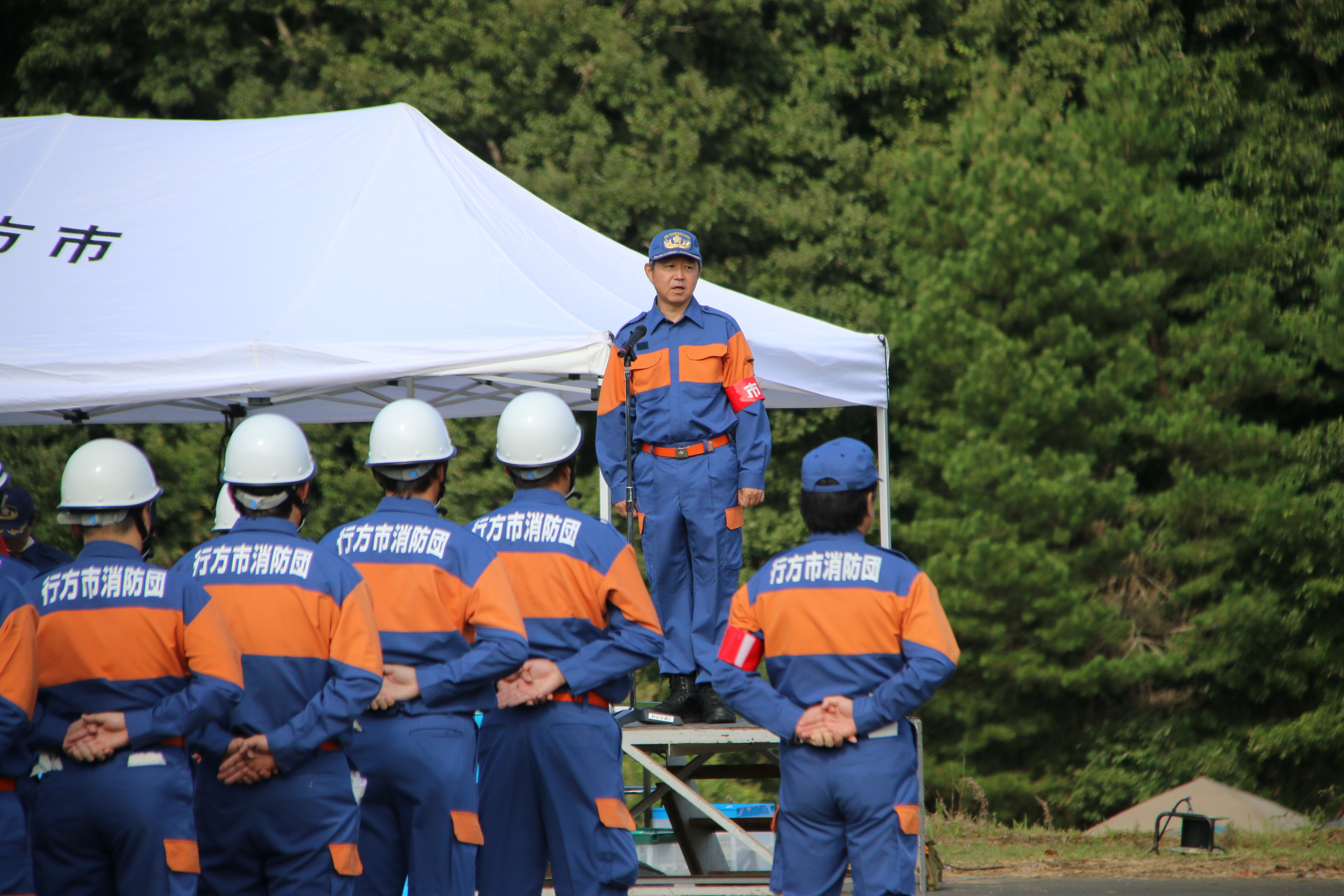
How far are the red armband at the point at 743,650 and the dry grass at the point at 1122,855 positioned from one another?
484cm

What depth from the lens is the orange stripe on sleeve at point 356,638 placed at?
3.67 meters

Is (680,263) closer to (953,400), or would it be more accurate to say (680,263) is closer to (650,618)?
(650,618)

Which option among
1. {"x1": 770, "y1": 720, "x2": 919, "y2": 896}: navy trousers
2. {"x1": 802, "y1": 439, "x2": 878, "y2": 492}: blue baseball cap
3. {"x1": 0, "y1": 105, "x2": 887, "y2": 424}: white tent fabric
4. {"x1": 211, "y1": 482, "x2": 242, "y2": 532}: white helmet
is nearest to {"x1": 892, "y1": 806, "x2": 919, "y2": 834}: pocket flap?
{"x1": 770, "y1": 720, "x2": 919, "y2": 896}: navy trousers

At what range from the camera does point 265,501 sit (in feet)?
12.8

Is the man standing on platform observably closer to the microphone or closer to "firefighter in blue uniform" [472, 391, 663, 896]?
the microphone

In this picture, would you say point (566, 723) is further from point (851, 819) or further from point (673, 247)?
point (673, 247)

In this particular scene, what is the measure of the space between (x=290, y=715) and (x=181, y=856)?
1.52 ft

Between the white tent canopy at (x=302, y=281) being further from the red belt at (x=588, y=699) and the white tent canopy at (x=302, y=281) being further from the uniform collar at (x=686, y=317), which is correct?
the red belt at (x=588, y=699)

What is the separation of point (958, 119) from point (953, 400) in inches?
170

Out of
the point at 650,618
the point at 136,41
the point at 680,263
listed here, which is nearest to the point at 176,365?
the point at 680,263

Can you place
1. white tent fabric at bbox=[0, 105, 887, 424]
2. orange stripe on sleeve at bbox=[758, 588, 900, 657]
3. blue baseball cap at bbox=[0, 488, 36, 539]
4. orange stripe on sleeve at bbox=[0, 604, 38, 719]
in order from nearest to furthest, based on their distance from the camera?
orange stripe on sleeve at bbox=[0, 604, 38, 719] < orange stripe on sleeve at bbox=[758, 588, 900, 657] < white tent fabric at bbox=[0, 105, 887, 424] < blue baseball cap at bbox=[0, 488, 36, 539]

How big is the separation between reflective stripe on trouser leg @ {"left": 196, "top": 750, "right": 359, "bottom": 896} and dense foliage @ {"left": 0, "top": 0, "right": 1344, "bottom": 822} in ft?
44.0

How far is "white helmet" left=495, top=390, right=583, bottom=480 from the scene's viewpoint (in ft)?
14.6

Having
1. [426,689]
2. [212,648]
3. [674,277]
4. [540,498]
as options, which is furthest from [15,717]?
[674,277]
